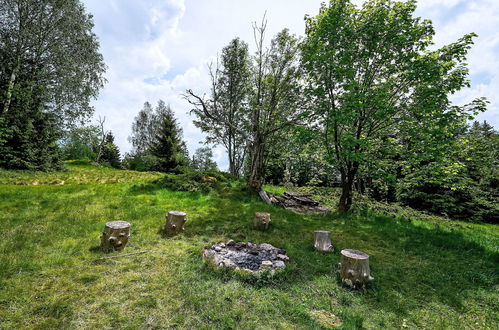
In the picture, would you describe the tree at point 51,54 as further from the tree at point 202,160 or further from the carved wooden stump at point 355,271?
the tree at point 202,160

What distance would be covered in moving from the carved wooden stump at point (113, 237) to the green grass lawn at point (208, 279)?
0.73 ft

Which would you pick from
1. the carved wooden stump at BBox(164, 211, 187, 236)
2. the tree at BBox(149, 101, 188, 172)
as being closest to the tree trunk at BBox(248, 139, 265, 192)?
the carved wooden stump at BBox(164, 211, 187, 236)

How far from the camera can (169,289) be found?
3623 mm

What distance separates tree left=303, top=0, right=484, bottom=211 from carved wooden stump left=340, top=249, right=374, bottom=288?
193 inches

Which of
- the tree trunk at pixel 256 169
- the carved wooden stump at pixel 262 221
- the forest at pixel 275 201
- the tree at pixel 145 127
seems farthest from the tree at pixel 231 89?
the tree at pixel 145 127

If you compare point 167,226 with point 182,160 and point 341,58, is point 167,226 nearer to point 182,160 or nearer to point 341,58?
point 341,58

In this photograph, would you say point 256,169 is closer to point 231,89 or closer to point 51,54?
point 231,89

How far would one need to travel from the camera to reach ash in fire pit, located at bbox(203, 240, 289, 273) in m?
4.50

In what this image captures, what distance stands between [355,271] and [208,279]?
2.96m

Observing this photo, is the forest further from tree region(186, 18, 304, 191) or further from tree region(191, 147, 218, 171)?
tree region(191, 147, 218, 171)

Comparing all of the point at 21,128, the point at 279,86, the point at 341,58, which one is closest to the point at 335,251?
the point at 341,58

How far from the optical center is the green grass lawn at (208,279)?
303 centimetres

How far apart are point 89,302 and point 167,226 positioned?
9.91ft

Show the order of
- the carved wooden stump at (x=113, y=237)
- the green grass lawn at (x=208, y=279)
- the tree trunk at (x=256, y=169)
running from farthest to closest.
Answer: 1. the tree trunk at (x=256, y=169)
2. the carved wooden stump at (x=113, y=237)
3. the green grass lawn at (x=208, y=279)
